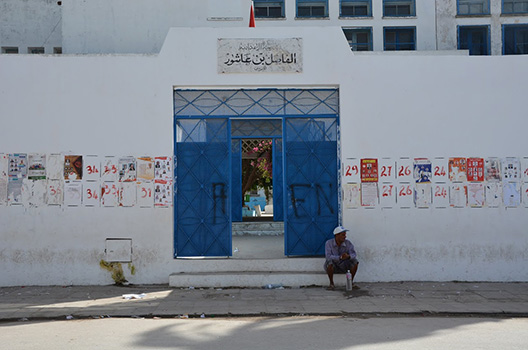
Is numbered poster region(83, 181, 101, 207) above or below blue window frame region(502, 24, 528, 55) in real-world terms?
below

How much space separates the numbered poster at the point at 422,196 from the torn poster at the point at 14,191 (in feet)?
24.0

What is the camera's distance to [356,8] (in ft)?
81.3

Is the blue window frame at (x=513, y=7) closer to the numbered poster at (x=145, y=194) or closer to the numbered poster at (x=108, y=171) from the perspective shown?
the numbered poster at (x=145, y=194)

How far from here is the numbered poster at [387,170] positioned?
31.5 ft

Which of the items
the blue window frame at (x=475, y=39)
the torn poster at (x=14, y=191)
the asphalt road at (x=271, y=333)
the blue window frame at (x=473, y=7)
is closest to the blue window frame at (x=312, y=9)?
the blue window frame at (x=473, y=7)

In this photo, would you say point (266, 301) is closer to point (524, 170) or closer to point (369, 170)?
point (369, 170)

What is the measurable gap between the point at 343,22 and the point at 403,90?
16.0 m

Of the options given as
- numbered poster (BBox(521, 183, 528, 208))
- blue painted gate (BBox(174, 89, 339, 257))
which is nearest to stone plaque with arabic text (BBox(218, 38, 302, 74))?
blue painted gate (BBox(174, 89, 339, 257))

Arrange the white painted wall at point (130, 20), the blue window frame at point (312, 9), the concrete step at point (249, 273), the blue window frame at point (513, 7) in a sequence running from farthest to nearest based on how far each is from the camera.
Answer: the blue window frame at point (513, 7), the blue window frame at point (312, 9), the white painted wall at point (130, 20), the concrete step at point (249, 273)

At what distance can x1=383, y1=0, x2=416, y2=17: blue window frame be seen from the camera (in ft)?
81.3

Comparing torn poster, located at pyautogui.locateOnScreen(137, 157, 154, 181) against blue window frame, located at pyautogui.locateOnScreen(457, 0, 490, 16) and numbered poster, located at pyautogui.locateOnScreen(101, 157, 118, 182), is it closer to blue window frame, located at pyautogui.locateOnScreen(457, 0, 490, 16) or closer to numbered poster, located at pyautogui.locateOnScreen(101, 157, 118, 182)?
numbered poster, located at pyautogui.locateOnScreen(101, 157, 118, 182)

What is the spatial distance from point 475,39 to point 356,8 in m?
6.15

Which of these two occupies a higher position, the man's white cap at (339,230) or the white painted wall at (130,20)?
the white painted wall at (130,20)

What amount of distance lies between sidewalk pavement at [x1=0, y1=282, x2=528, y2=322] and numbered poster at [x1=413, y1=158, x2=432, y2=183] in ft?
6.31
